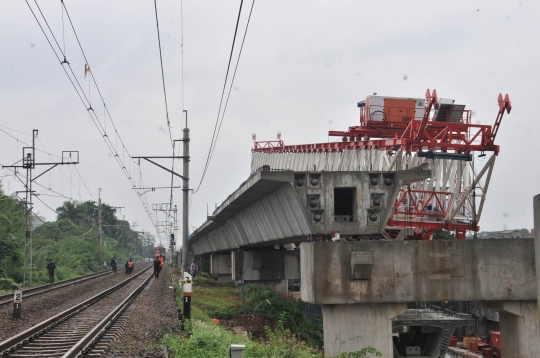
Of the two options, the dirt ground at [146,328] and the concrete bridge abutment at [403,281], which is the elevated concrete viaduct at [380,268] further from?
the dirt ground at [146,328]

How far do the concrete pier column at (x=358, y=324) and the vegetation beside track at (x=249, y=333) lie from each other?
0.50 m

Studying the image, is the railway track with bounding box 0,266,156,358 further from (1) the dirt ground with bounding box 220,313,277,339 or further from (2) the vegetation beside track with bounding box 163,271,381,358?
(1) the dirt ground with bounding box 220,313,277,339

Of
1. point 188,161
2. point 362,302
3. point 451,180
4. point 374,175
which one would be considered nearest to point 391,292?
point 362,302

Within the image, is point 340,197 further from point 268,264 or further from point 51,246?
point 51,246

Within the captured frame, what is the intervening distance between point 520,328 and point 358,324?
4398 mm

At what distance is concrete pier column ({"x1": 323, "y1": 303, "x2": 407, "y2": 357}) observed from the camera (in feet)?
56.0

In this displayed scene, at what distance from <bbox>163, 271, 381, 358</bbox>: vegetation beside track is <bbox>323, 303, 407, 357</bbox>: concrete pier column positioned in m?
0.50

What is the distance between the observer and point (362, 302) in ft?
56.3

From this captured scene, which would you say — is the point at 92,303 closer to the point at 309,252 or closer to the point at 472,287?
the point at 309,252

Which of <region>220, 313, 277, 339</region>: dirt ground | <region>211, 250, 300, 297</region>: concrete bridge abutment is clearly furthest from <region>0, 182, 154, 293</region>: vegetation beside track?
<region>220, 313, 277, 339</region>: dirt ground

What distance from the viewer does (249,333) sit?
1961cm

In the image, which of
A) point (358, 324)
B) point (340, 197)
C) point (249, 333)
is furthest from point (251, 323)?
point (358, 324)

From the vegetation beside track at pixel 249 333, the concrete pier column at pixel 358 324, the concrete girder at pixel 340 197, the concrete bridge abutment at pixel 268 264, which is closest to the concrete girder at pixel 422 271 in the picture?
the concrete pier column at pixel 358 324

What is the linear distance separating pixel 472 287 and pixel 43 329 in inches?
443
